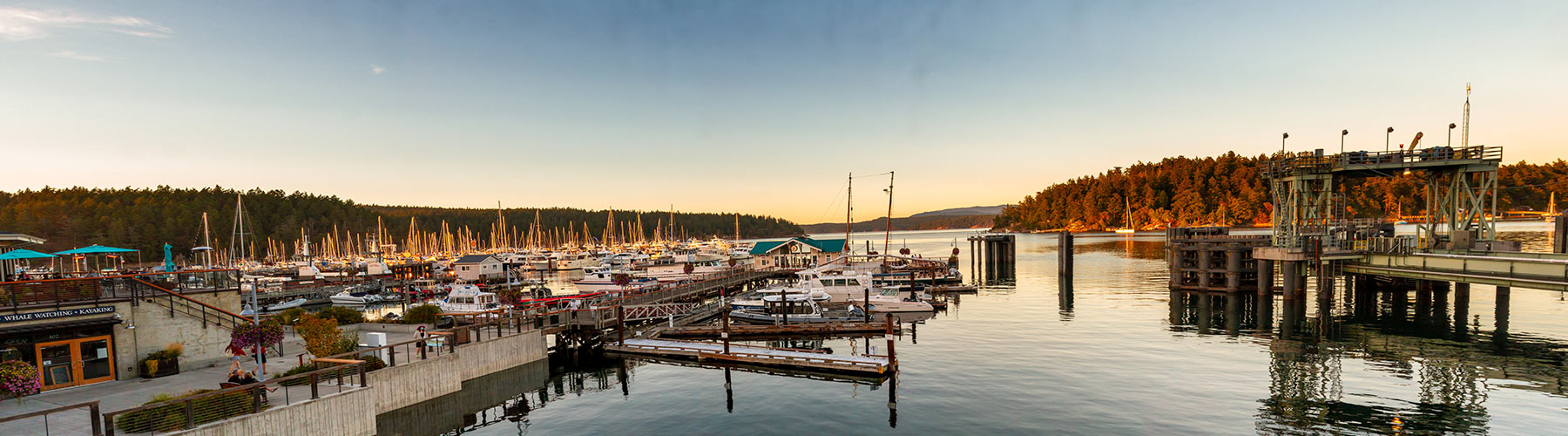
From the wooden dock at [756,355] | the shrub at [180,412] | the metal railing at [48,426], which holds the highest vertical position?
the shrub at [180,412]

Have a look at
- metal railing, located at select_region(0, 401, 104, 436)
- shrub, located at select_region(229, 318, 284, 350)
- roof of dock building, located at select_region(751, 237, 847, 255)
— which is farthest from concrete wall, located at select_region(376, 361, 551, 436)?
roof of dock building, located at select_region(751, 237, 847, 255)

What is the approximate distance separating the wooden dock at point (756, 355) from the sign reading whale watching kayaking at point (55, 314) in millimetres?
18710

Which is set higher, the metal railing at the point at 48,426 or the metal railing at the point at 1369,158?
the metal railing at the point at 1369,158

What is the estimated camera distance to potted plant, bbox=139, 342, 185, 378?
70.2 feet

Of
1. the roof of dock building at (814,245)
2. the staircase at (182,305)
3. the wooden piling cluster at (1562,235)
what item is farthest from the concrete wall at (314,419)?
the wooden piling cluster at (1562,235)

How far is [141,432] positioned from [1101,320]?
4362 centimetres

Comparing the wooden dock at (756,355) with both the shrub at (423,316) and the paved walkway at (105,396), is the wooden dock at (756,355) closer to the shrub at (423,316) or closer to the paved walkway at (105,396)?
the shrub at (423,316)

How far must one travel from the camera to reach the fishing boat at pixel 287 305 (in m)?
56.6

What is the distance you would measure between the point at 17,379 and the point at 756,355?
22516 mm

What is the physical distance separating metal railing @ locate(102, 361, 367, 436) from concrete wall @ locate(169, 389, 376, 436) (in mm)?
263

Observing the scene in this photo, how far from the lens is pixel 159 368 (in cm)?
2166

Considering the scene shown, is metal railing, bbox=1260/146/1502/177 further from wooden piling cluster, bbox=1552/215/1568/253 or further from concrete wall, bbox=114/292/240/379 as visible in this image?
concrete wall, bbox=114/292/240/379

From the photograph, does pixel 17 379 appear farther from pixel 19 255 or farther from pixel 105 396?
pixel 19 255

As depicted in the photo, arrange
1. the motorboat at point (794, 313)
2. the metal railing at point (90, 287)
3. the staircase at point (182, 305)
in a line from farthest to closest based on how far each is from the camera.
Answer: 1. the motorboat at point (794, 313)
2. the staircase at point (182, 305)
3. the metal railing at point (90, 287)
